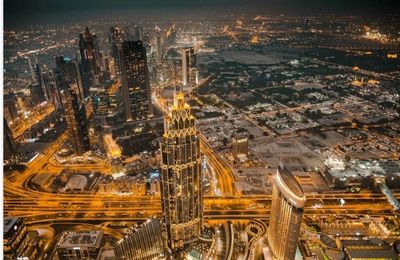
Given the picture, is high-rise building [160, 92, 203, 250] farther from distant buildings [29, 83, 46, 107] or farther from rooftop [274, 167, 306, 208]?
distant buildings [29, 83, 46, 107]

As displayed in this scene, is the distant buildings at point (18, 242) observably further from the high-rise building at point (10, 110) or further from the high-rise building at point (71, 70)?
the high-rise building at point (71, 70)

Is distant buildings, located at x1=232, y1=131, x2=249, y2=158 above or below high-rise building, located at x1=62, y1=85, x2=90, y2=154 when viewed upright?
below

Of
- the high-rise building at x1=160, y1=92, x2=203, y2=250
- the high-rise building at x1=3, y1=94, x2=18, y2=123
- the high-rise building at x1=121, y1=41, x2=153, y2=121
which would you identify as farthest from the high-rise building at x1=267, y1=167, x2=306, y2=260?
the high-rise building at x1=3, y1=94, x2=18, y2=123

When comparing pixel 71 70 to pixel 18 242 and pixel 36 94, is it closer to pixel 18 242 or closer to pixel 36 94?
pixel 36 94

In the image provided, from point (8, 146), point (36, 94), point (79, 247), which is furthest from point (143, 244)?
point (36, 94)

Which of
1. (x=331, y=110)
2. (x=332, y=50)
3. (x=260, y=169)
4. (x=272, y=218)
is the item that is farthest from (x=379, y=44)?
(x=272, y=218)

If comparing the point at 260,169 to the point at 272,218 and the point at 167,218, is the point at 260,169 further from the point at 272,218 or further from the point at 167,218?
the point at 167,218

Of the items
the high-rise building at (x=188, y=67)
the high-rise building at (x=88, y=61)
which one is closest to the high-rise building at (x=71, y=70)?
the high-rise building at (x=88, y=61)
